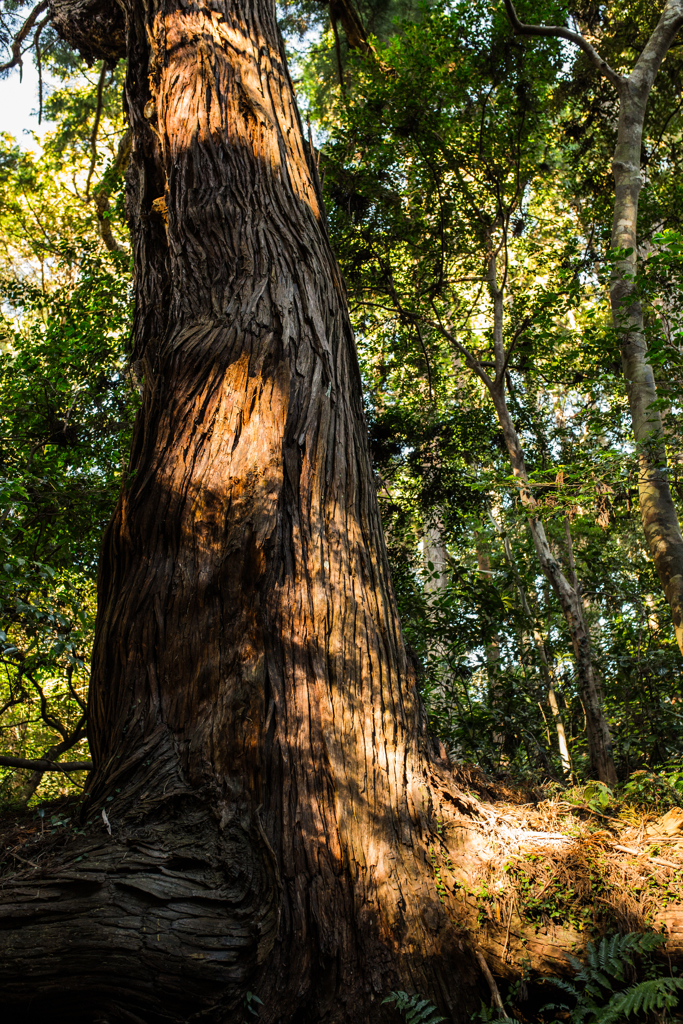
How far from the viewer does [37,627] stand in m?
2.64

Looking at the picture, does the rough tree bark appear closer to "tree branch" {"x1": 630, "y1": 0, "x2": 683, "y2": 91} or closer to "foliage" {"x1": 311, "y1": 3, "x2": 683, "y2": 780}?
"tree branch" {"x1": 630, "y1": 0, "x2": 683, "y2": 91}

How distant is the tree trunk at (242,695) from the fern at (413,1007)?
74mm

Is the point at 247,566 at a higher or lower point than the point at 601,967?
higher

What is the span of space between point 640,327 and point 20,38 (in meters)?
6.78

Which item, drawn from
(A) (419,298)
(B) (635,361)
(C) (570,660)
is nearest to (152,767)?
(B) (635,361)

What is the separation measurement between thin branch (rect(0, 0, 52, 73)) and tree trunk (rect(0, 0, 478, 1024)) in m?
4.29

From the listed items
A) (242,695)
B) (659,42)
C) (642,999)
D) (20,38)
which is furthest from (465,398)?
(642,999)

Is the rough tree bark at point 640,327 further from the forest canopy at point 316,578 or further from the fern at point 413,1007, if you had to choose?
the fern at point 413,1007

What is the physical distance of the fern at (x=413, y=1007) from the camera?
1.76 m

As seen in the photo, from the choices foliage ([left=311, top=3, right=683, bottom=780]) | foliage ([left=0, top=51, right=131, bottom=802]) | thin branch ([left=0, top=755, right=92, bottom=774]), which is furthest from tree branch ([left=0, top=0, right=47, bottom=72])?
thin branch ([left=0, top=755, right=92, bottom=774])

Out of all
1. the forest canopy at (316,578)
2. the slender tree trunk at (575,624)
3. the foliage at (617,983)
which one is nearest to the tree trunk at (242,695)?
the forest canopy at (316,578)

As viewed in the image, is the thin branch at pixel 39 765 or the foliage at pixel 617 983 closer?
the foliage at pixel 617 983

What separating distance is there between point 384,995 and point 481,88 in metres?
7.76

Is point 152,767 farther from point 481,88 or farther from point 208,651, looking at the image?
point 481,88
